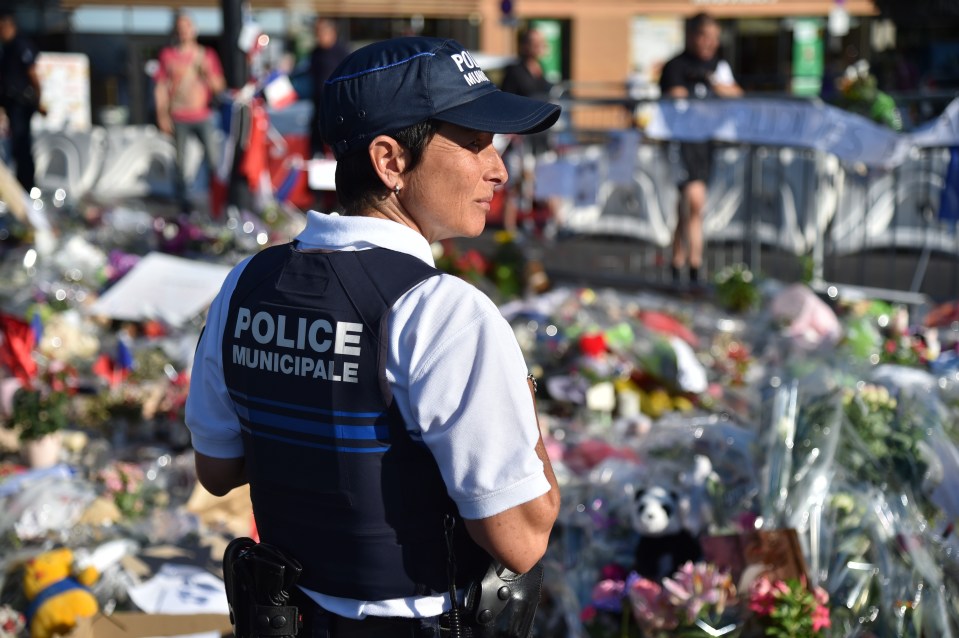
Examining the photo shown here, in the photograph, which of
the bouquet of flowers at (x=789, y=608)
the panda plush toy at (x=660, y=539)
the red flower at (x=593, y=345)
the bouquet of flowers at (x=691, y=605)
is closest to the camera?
the bouquet of flowers at (x=789, y=608)

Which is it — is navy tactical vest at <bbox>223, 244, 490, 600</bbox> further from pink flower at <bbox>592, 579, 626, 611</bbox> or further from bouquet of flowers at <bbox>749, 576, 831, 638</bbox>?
pink flower at <bbox>592, 579, 626, 611</bbox>

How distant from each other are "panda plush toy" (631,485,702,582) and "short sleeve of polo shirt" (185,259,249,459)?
172cm

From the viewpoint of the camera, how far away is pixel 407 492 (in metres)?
1.90

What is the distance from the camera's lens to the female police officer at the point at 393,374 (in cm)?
182

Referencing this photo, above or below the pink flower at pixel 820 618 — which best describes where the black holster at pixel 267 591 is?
above

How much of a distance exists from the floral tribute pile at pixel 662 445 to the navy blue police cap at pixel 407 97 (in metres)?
1.66

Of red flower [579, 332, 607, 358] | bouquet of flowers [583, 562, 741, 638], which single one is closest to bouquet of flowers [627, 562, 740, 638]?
bouquet of flowers [583, 562, 741, 638]

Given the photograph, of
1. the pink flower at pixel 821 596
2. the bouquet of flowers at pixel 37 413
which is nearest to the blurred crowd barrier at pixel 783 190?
the bouquet of flowers at pixel 37 413

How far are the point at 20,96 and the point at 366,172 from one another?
376 inches

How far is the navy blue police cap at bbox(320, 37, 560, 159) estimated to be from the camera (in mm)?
1920

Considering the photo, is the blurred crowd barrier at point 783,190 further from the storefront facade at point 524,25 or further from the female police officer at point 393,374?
the storefront facade at point 524,25

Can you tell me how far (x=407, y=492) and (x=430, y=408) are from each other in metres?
0.17

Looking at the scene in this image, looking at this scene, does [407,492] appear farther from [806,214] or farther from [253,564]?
[806,214]

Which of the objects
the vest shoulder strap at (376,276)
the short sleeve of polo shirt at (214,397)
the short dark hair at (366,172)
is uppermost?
the short dark hair at (366,172)
